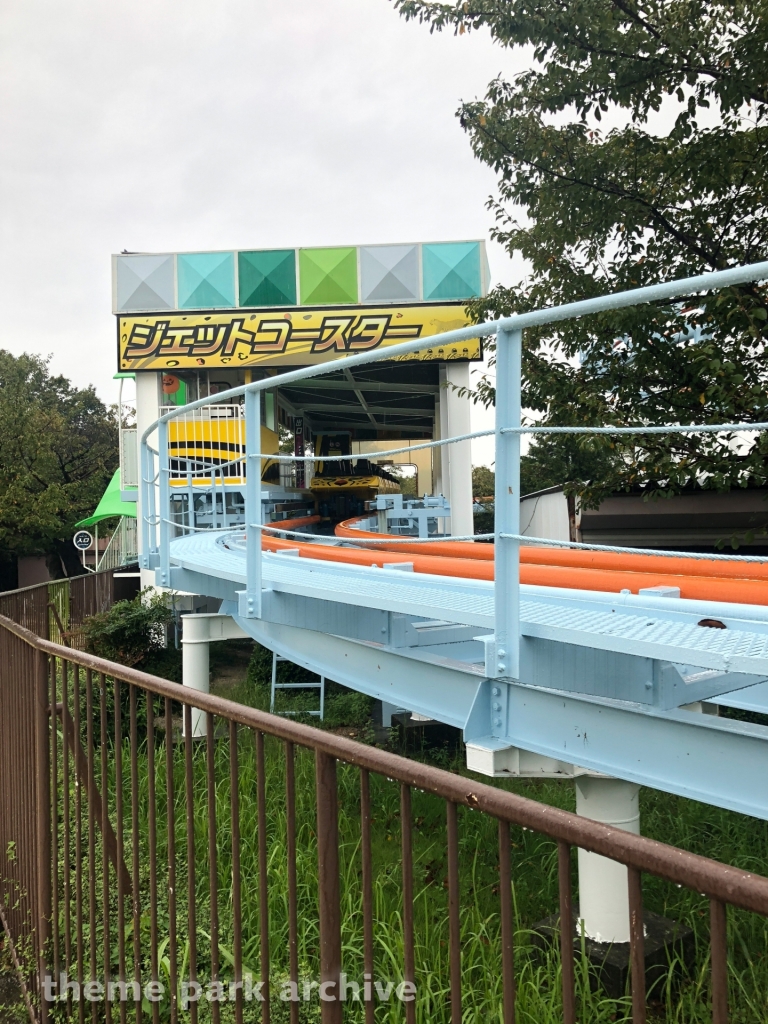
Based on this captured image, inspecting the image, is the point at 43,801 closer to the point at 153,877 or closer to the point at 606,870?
the point at 153,877

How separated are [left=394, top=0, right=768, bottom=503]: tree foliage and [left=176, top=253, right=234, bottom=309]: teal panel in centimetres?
790

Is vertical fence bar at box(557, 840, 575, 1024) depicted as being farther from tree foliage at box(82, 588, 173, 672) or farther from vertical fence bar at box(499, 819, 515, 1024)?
tree foliage at box(82, 588, 173, 672)

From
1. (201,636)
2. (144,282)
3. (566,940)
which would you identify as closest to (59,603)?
(201,636)

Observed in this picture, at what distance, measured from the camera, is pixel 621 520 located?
11.3m

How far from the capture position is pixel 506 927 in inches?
46.3

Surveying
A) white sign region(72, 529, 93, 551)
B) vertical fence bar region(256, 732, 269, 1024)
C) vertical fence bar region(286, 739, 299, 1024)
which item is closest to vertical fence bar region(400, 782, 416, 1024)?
vertical fence bar region(286, 739, 299, 1024)

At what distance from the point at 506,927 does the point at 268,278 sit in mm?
14219

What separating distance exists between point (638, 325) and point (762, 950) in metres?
3.98

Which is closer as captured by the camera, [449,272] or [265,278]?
[449,272]

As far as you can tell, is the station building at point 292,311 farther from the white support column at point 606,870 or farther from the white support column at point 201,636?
the white support column at point 606,870

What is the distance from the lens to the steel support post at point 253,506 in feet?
13.4

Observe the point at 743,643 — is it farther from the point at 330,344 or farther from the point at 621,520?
the point at 330,344

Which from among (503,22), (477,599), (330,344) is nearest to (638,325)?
(503,22)

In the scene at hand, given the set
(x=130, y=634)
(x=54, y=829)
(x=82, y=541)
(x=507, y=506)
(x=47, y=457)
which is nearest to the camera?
(x=507, y=506)
